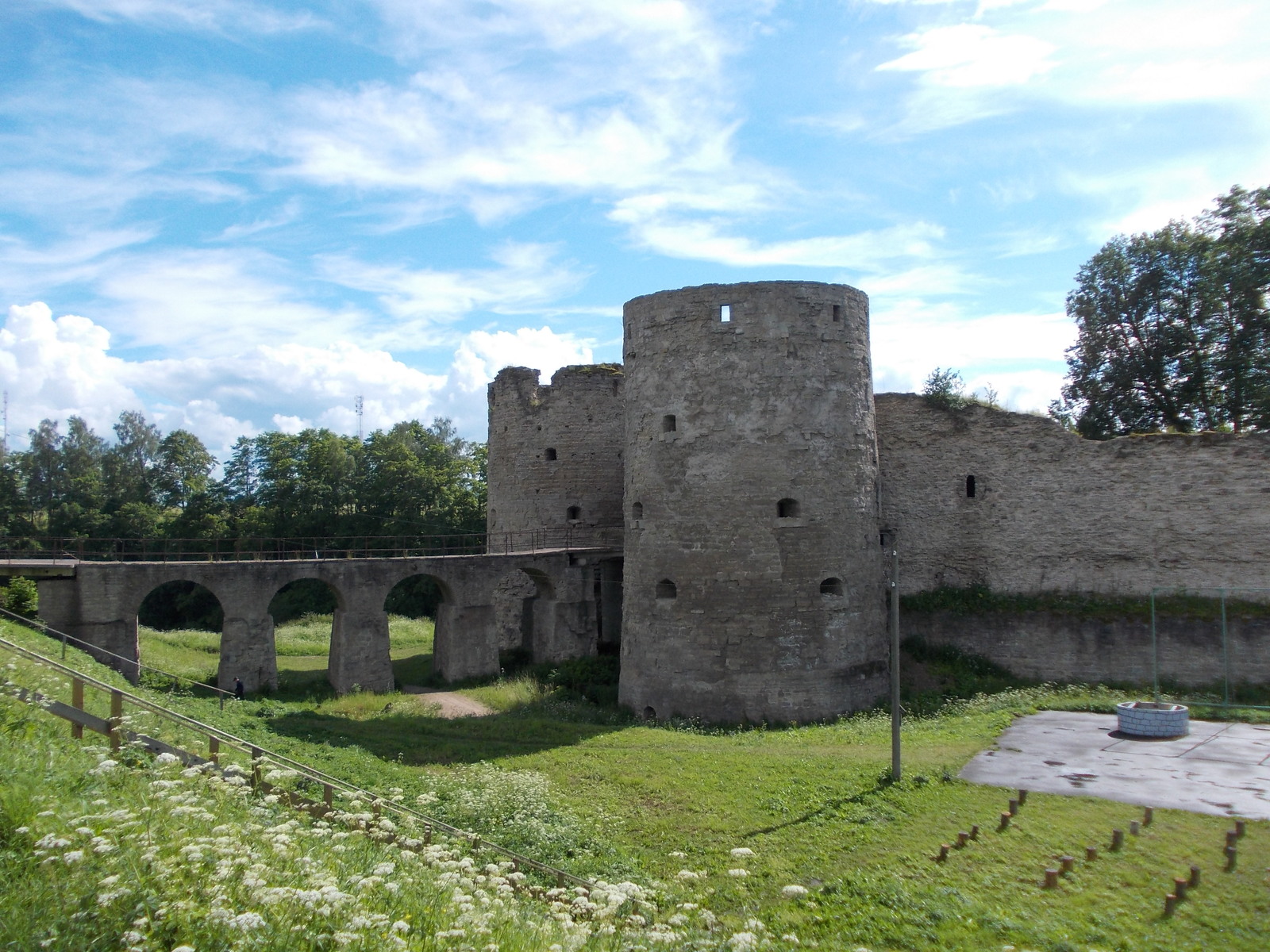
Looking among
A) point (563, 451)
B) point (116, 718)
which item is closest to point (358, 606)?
point (563, 451)

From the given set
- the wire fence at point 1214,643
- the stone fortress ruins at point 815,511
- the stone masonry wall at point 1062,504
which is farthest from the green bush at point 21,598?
the wire fence at point 1214,643

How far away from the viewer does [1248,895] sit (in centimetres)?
798

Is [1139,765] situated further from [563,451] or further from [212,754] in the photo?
[563,451]

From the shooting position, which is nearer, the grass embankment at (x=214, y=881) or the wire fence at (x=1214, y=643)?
the grass embankment at (x=214, y=881)

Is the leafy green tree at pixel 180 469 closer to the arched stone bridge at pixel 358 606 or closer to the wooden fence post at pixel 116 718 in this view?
the arched stone bridge at pixel 358 606

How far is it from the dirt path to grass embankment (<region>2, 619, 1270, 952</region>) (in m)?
1.94

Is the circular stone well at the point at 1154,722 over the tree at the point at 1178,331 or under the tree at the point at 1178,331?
under

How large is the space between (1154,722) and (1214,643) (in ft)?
18.0

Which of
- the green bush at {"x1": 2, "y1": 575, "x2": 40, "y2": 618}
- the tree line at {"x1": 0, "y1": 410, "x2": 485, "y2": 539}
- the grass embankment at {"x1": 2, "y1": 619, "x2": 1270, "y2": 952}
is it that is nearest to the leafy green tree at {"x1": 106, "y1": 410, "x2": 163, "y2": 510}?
the tree line at {"x1": 0, "y1": 410, "x2": 485, "y2": 539}

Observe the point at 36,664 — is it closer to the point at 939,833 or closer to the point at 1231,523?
the point at 939,833

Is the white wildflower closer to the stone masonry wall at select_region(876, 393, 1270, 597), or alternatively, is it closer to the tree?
the stone masonry wall at select_region(876, 393, 1270, 597)

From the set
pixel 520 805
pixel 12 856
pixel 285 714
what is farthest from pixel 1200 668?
pixel 12 856

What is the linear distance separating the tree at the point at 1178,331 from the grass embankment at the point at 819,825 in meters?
12.5

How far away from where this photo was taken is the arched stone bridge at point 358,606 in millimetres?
19531
